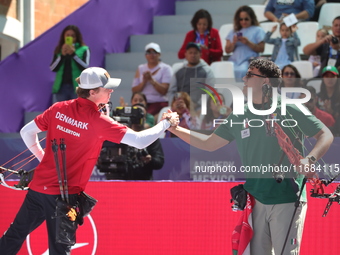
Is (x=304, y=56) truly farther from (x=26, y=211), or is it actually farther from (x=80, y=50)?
(x=26, y=211)

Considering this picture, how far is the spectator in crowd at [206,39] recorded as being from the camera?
9742mm

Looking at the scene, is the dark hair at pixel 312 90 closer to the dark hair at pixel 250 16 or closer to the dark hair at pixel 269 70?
the dark hair at pixel 250 16

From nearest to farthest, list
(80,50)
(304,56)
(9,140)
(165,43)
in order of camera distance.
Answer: (9,140)
(80,50)
(304,56)
(165,43)

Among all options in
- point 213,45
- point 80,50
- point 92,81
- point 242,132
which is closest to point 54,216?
point 92,81

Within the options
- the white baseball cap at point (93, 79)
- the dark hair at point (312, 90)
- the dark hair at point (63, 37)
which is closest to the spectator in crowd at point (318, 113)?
the dark hair at point (312, 90)

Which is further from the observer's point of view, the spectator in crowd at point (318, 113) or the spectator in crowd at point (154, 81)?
the spectator in crowd at point (154, 81)

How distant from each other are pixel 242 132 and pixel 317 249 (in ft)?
5.44

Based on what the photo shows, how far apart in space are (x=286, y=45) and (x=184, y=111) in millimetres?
2509

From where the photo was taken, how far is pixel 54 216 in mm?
Result: 4812

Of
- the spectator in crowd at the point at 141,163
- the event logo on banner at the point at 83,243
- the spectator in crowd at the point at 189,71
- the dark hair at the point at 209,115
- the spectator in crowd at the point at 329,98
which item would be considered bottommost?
the event logo on banner at the point at 83,243

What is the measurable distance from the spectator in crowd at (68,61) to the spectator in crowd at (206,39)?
59.9 inches

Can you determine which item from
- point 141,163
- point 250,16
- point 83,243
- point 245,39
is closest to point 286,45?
point 245,39

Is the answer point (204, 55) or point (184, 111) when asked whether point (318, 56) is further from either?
point (184, 111)

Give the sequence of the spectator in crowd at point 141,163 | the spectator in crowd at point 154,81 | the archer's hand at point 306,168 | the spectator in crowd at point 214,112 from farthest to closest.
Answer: the spectator in crowd at point 154,81 → the spectator in crowd at point 141,163 → the spectator in crowd at point 214,112 → the archer's hand at point 306,168
